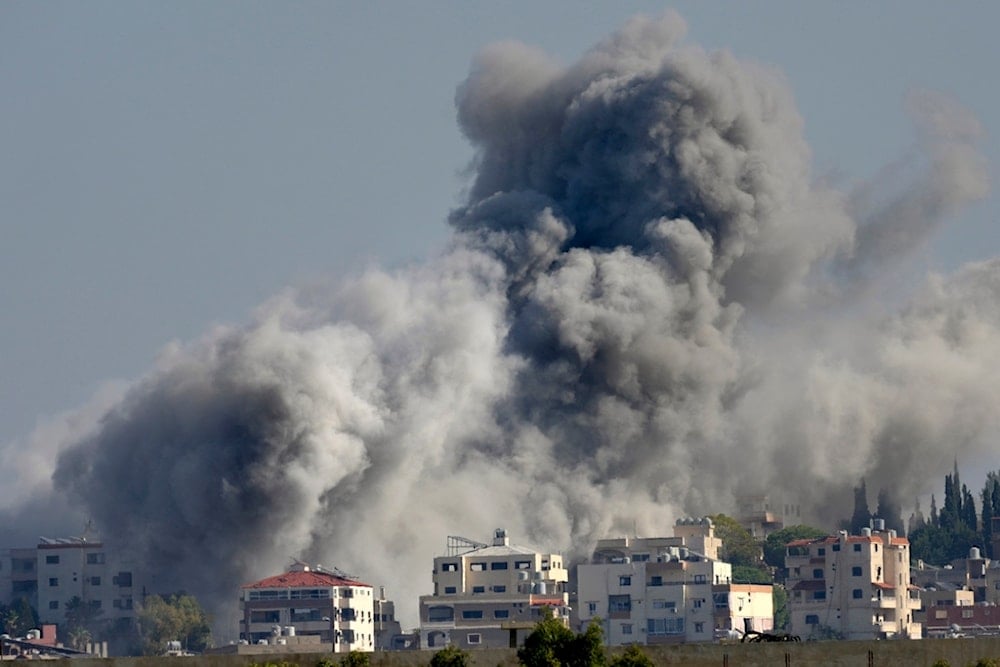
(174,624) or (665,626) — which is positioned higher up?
(174,624)

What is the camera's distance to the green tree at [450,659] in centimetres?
5369

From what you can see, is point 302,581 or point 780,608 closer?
point 302,581

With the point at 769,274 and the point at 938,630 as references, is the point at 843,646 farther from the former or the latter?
the point at 769,274

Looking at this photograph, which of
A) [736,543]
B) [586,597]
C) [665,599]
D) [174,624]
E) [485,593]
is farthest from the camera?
[736,543]

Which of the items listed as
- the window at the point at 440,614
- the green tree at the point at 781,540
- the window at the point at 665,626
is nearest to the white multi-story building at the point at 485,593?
the window at the point at 440,614

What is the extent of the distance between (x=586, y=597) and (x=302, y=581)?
42.5 feet

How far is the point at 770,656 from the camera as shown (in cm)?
5444

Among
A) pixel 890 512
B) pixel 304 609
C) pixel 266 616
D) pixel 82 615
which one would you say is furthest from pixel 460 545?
pixel 890 512

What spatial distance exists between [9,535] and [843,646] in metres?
99.9

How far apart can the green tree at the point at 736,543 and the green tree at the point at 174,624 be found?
1250 inches

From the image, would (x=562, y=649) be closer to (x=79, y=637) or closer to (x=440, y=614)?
(x=440, y=614)

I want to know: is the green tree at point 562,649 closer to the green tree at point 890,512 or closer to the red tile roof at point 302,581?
the red tile roof at point 302,581

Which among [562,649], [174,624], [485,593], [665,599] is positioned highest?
[485,593]

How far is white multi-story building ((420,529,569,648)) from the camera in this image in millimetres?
118125
